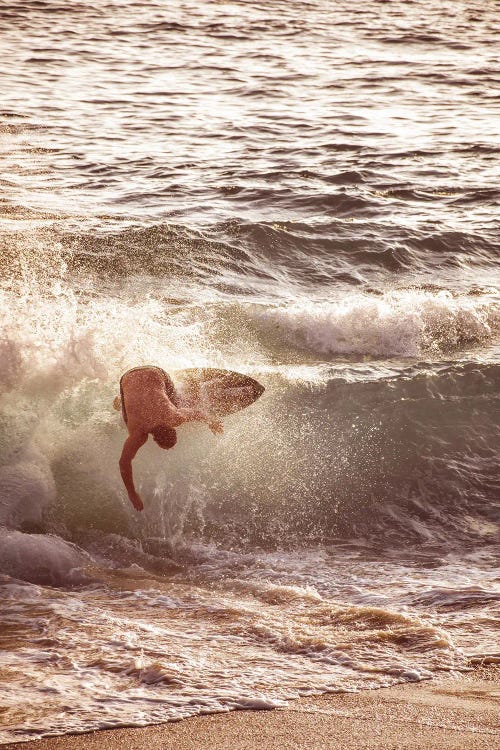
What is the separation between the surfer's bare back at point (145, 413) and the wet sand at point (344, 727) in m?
2.86

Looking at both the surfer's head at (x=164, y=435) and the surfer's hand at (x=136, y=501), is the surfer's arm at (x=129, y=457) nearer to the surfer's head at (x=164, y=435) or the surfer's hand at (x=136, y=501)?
the surfer's hand at (x=136, y=501)

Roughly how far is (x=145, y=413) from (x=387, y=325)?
4.26m

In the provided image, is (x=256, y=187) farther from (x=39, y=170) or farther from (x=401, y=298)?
(x=401, y=298)

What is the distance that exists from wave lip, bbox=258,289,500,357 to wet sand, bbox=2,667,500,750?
592 cm

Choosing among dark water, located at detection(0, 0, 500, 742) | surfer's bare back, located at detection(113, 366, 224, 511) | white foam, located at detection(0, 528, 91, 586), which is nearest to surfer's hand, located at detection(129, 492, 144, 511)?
surfer's bare back, located at detection(113, 366, 224, 511)

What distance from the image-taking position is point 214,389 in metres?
7.40

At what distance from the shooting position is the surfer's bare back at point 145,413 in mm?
6672

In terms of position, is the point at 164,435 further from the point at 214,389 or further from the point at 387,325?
the point at 387,325

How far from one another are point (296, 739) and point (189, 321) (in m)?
6.50

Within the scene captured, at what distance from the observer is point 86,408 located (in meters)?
7.85

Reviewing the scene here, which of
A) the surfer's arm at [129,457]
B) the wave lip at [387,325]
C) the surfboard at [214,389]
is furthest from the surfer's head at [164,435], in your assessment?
the wave lip at [387,325]

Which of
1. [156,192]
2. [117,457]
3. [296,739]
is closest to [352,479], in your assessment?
[117,457]

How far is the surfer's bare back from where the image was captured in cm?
667

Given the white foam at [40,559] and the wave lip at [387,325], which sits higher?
the wave lip at [387,325]
